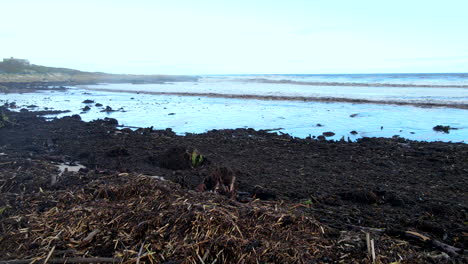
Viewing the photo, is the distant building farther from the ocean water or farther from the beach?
the beach

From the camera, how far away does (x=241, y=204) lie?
4.10m

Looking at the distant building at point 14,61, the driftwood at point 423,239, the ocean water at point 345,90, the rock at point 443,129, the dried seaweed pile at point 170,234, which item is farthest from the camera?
the distant building at point 14,61

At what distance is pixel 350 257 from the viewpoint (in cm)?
320

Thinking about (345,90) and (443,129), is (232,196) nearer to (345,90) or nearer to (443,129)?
(443,129)

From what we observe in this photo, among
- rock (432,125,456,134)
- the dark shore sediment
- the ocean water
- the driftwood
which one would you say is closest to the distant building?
the ocean water

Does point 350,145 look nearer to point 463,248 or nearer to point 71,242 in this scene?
point 463,248

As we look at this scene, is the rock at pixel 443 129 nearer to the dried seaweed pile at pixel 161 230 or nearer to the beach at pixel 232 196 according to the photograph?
the beach at pixel 232 196

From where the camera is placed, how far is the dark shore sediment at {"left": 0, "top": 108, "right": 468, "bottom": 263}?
3225 mm

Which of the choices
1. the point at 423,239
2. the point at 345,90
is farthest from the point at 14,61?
the point at 423,239

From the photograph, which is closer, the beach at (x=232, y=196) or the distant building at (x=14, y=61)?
→ the beach at (x=232, y=196)

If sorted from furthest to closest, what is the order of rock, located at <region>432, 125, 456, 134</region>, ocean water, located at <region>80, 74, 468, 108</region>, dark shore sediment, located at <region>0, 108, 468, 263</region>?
ocean water, located at <region>80, 74, 468, 108</region>
rock, located at <region>432, 125, 456, 134</region>
dark shore sediment, located at <region>0, 108, 468, 263</region>

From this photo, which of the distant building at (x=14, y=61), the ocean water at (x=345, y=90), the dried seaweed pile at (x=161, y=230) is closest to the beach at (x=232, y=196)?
the dried seaweed pile at (x=161, y=230)

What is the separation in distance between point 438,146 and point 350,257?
26.0 feet

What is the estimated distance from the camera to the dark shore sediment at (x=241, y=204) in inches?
127
